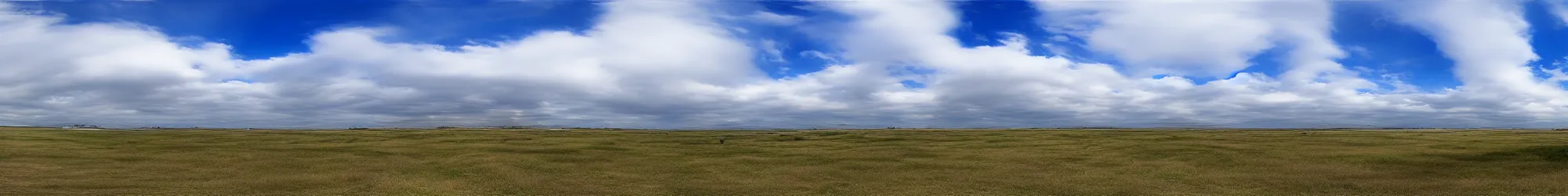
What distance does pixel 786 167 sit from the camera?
75.7 feet

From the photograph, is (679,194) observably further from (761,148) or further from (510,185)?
(761,148)

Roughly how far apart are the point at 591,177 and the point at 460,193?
352 centimetres

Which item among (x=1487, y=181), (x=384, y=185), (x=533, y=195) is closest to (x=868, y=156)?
(x=533, y=195)

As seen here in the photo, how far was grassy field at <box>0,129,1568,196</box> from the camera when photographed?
19.4 meters

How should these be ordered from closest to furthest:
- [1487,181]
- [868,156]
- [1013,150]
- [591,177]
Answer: [1487,181], [591,177], [868,156], [1013,150]

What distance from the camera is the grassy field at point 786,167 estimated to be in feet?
63.5

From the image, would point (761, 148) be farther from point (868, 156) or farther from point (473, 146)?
point (473, 146)

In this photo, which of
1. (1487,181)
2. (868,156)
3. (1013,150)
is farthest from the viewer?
(1013,150)

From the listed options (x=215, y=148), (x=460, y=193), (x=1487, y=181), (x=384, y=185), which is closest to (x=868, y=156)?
(x=460, y=193)

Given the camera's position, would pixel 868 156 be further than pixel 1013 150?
No

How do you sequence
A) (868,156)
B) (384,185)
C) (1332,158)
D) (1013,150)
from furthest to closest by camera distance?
(1013,150) < (868,156) < (1332,158) < (384,185)

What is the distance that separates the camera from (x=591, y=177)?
21438 millimetres

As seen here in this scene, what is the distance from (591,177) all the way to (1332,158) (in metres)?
22.4

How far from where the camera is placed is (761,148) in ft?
89.9
